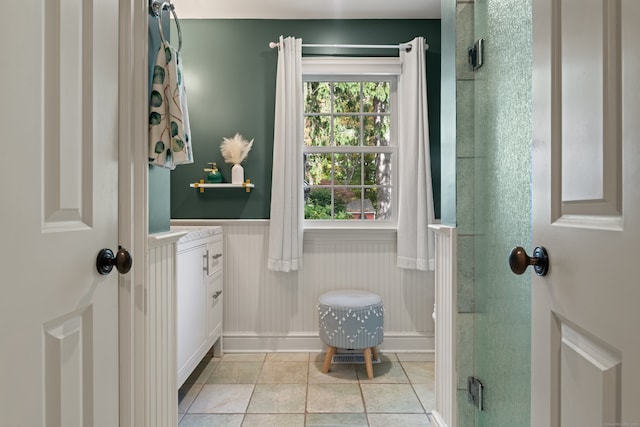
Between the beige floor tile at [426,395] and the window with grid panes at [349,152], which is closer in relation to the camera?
the beige floor tile at [426,395]

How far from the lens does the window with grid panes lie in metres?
2.93

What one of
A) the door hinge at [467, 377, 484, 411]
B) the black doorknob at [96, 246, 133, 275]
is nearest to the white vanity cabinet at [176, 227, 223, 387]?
the black doorknob at [96, 246, 133, 275]

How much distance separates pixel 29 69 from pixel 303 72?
230 centimetres

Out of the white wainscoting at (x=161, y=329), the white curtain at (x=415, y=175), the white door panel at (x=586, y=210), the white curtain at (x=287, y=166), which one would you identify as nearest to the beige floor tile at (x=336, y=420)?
the white wainscoting at (x=161, y=329)

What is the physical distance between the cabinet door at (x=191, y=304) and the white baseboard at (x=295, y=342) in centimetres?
52

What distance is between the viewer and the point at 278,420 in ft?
6.18

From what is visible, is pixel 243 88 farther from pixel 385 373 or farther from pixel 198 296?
pixel 385 373

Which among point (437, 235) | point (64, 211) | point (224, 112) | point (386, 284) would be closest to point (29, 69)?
point (64, 211)

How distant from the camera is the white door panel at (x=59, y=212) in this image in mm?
681

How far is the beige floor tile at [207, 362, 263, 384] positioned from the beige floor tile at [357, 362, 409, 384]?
71cm

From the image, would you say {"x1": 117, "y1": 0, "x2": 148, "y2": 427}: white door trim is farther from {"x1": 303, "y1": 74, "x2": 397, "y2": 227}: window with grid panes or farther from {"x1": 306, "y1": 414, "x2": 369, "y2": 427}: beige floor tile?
{"x1": 303, "y1": 74, "x2": 397, "y2": 227}: window with grid panes

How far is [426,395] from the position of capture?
2.15 m

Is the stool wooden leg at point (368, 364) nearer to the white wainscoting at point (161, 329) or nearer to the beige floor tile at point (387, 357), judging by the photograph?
the beige floor tile at point (387, 357)

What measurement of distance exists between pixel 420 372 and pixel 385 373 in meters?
0.25
